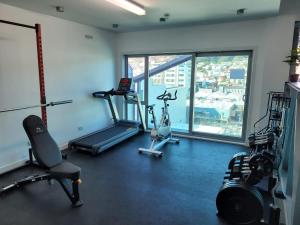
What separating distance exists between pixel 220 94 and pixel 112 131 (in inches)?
104

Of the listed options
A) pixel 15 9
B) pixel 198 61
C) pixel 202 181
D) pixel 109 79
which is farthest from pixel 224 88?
pixel 15 9

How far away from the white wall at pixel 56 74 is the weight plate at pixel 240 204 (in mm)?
3284

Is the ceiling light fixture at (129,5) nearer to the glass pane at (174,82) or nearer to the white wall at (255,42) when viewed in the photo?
the white wall at (255,42)

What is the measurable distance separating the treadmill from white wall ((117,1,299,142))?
4.19ft

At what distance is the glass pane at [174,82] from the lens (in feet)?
17.4

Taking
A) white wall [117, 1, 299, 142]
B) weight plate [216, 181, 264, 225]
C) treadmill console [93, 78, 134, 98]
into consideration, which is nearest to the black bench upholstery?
weight plate [216, 181, 264, 225]

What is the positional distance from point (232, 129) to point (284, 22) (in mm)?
2368

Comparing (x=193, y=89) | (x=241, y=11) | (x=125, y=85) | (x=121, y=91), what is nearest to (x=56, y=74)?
(x=121, y=91)

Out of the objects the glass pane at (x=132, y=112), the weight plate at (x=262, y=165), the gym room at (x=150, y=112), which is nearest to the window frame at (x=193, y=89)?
the gym room at (x=150, y=112)

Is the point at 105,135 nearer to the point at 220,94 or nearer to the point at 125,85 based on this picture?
the point at 125,85

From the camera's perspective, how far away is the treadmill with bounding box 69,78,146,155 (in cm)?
426

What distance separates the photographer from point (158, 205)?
260 cm

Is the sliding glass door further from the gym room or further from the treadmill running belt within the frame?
the treadmill running belt

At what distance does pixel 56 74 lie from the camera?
165 inches
